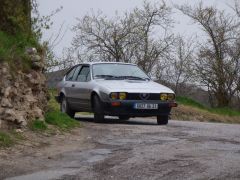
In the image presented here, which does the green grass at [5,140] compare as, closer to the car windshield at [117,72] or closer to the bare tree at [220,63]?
the car windshield at [117,72]

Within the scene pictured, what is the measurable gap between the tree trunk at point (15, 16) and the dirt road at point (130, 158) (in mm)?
2224

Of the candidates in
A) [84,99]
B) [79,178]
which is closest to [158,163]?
[79,178]

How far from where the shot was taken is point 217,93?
35406 millimetres

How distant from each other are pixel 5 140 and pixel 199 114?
715 inches

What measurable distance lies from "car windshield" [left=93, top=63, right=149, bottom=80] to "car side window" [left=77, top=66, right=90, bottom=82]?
0.72ft

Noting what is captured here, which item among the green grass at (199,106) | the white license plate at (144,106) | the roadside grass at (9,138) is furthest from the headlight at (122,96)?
the green grass at (199,106)

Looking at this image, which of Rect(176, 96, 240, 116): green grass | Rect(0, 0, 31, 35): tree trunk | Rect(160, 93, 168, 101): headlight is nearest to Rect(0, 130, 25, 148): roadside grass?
Rect(0, 0, 31, 35): tree trunk

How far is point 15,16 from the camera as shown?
11.2 meters

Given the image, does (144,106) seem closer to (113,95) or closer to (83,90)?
(113,95)

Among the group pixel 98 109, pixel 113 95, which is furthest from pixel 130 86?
pixel 98 109

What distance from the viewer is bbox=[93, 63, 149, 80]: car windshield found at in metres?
14.3

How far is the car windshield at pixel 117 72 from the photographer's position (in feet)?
47.0

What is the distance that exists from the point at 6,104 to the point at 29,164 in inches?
83.9

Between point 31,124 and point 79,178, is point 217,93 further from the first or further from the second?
point 79,178
